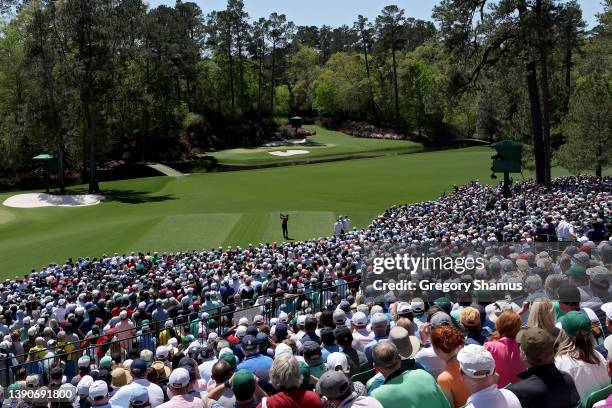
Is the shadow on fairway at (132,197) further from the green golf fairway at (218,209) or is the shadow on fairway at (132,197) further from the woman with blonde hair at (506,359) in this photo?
the woman with blonde hair at (506,359)

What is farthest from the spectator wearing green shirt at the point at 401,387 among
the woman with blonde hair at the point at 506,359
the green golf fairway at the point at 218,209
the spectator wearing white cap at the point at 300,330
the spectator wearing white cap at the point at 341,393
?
the green golf fairway at the point at 218,209

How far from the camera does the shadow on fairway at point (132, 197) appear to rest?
47.5 metres

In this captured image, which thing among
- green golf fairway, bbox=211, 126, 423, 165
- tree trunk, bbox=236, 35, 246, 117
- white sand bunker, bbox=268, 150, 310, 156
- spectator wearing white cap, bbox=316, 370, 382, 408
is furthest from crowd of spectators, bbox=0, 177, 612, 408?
tree trunk, bbox=236, 35, 246, 117

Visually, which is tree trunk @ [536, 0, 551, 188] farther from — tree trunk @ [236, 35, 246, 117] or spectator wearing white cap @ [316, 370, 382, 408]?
tree trunk @ [236, 35, 246, 117]

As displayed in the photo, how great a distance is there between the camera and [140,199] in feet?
159

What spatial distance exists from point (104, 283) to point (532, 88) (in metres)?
26.7

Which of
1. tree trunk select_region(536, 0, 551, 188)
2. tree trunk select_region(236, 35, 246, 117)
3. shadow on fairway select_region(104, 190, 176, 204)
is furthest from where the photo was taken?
tree trunk select_region(236, 35, 246, 117)

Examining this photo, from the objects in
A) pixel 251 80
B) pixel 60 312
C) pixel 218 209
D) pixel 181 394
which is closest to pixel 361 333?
pixel 181 394

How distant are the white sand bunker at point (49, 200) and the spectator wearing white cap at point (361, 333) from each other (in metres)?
41.9

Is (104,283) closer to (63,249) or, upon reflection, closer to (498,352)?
(63,249)

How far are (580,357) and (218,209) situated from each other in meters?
36.6

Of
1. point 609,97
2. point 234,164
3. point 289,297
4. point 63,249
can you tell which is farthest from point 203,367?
point 234,164

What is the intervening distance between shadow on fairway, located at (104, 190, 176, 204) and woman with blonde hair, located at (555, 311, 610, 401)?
142 feet

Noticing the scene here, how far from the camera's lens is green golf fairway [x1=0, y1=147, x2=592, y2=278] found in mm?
31984
